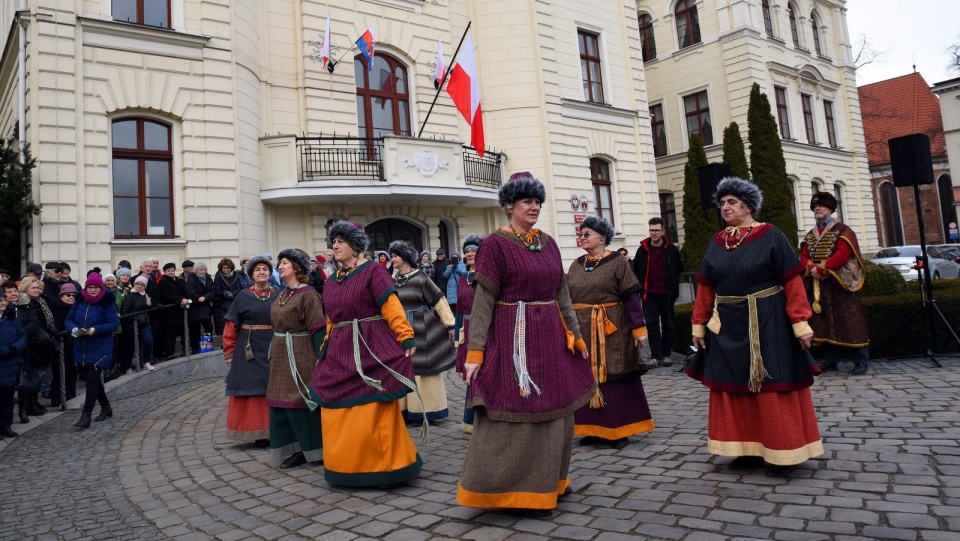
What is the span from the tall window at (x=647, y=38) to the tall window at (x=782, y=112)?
5499mm

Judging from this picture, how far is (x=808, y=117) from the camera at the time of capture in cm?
3005

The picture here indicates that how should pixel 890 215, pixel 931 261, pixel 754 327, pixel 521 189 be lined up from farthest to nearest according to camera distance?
1. pixel 890 215
2. pixel 931 261
3. pixel 754 327
4. pixel 521 189

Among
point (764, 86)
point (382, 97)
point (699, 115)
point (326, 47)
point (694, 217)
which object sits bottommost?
point (694, 217)

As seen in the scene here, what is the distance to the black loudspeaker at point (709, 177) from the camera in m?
9.97

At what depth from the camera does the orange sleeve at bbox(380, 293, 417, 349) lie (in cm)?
470

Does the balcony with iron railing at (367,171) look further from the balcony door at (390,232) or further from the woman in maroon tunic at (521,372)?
the woman in maroon tunic at (521,372)

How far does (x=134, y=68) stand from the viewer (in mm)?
13023

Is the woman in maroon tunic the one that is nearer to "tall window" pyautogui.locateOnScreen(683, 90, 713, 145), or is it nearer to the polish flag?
the polish flag

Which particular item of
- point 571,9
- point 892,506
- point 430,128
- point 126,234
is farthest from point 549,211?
point 892,506

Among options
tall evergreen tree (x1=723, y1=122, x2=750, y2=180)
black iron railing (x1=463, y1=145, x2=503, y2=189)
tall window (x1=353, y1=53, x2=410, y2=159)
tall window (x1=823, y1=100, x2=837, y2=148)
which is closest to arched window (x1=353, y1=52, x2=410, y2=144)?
tall window (x1=353, y1=53, x2=410, y2=159)

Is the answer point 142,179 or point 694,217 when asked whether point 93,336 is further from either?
point 694,217

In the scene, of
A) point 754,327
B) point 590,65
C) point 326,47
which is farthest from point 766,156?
point 754,327

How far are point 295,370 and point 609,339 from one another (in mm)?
2584

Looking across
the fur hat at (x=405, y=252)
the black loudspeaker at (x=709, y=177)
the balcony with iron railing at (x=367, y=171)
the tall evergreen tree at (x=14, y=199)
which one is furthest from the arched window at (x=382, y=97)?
the fur hat at (x=405, y=252)
